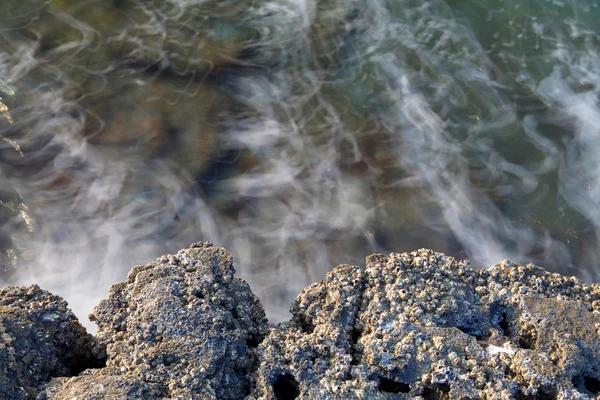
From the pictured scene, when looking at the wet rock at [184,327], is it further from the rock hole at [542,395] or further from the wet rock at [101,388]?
the rock hole at [542,395]

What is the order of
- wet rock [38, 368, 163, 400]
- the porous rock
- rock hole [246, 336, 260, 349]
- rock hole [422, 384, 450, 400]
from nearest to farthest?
wet rock [38, 368, 163, 400] → the porous rock → rock hole [422, 384, 450, 400] → rock hole [246, 336, 260, 349]

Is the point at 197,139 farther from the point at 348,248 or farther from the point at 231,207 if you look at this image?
the point at 348,248

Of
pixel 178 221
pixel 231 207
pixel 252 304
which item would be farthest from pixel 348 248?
pixel 252 304

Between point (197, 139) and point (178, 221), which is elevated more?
point (197, 139)

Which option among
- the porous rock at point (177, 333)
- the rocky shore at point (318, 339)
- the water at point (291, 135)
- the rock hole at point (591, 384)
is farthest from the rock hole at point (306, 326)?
the water at point (291, 135)

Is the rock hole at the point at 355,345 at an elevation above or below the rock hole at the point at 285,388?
below

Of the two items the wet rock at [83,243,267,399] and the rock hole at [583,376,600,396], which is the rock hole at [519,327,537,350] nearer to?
the rock hole at [583,376,600,396]

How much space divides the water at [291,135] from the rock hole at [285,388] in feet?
6.36

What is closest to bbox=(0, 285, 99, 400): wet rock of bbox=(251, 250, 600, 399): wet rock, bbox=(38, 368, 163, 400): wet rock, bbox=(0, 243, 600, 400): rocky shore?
bbox=(0, 243, 600, 400): rocky shore

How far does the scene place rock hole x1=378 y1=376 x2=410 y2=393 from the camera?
2.88 metres

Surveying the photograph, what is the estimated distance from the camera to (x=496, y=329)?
3.11 m

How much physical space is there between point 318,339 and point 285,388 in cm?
28

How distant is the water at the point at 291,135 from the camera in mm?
5301

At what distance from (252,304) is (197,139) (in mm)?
3001
